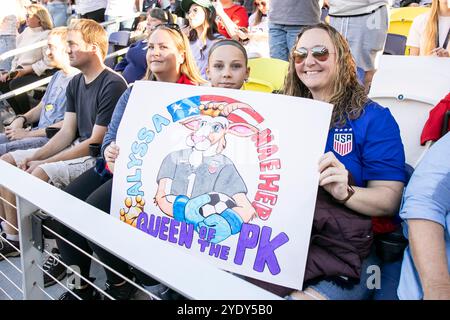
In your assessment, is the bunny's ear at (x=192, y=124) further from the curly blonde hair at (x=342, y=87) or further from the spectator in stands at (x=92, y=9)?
the spectator in stands at (x=92, y=9)

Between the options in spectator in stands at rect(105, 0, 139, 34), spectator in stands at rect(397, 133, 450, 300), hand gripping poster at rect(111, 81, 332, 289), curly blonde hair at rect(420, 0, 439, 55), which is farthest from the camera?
spectator in stands at rect(105, 0, 139, 34)

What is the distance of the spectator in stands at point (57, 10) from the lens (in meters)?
7.11

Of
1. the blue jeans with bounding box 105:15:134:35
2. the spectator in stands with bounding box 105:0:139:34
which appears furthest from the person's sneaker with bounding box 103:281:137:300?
the blue jeans with bounding box 105:15:134:35

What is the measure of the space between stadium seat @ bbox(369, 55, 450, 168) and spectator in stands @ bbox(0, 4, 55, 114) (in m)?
3.83

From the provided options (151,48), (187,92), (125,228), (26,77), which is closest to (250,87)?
(151,48)

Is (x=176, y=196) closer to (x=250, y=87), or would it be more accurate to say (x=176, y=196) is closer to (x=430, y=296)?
(x=430, y=296)

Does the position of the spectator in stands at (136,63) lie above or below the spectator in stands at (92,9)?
below

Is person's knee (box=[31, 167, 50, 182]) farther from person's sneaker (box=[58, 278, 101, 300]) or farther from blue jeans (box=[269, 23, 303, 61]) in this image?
blue jeans (box=[269, 23, 303, 61])

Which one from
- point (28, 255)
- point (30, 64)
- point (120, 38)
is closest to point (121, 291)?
point (28, 255)

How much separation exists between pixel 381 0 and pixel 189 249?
8.30ft

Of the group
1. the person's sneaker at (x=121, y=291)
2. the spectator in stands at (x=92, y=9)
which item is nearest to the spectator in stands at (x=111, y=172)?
the person's sneaker at (x=121, y=291)

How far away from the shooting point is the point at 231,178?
1.53 m

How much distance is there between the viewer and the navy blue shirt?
160 centimetres

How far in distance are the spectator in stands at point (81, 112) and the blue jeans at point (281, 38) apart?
1394 mm
